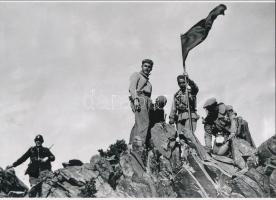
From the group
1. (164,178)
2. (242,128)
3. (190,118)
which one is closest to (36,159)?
(164,178)

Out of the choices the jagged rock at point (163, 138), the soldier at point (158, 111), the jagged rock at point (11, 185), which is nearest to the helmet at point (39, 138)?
the jagged rock at point (11, 185)

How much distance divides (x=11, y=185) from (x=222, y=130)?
683cm

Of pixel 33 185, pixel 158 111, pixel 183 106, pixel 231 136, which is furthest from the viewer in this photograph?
pixel 183 106

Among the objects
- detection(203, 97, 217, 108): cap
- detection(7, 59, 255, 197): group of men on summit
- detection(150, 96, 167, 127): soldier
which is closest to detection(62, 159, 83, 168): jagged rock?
detection(7, 59, 255, 197): group of men on summit

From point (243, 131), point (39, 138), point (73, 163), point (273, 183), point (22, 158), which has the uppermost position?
point (243, 131)

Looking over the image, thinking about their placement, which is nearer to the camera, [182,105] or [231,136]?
[231,136]

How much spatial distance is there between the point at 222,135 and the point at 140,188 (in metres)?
3.81

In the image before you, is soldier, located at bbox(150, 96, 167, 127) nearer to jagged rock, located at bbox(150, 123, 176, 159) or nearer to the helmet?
jagged rock, located at bbox(150, 123, 176, 159)

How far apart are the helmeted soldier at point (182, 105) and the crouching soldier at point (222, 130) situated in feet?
1.76

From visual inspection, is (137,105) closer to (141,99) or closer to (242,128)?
(141,99)

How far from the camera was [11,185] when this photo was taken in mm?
10031

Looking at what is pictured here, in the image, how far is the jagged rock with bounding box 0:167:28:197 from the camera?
9.86 m

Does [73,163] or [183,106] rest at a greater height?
[183,106]

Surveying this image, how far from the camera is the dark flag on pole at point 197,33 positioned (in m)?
13.9
